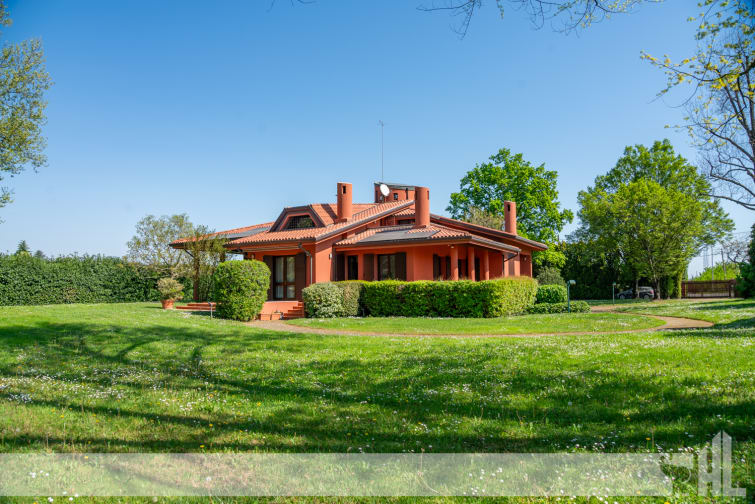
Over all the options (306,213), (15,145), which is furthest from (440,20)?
(306,213)

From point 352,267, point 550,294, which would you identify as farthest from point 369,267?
point 550,294

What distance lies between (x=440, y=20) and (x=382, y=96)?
39.3 ft

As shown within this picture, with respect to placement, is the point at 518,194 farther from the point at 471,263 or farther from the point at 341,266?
the point at 341,266

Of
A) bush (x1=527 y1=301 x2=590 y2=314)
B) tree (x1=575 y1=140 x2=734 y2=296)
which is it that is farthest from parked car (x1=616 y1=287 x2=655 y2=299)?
bush (x1=527 y1=301 x2=590 y2=314)

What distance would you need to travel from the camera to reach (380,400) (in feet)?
18.0

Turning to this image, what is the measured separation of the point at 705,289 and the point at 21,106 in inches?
1883

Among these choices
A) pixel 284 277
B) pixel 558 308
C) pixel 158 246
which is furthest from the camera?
pixel 158 246

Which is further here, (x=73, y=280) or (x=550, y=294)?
(x=550, y=294)

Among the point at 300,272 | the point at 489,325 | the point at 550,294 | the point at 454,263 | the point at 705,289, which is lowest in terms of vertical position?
the point at 489,325

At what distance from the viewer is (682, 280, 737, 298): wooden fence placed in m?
38.2

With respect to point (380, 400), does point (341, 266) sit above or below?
above

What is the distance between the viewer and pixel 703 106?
9219mm
